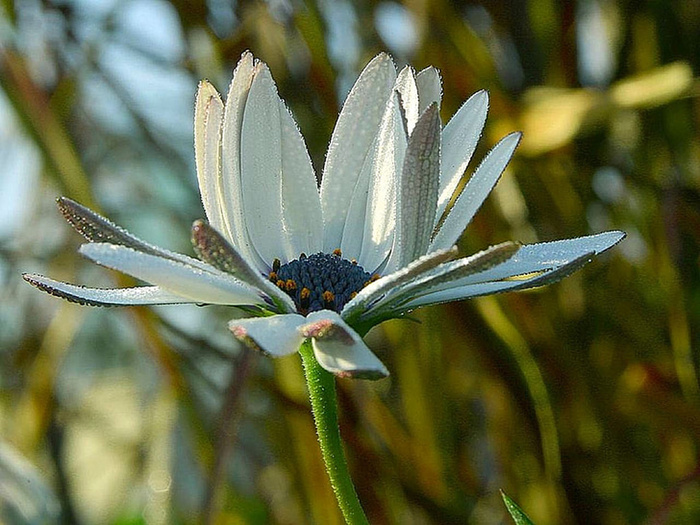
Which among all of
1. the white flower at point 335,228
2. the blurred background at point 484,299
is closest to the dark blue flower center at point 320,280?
the white flower at point 335,228

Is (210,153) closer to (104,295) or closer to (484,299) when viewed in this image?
(104,295)

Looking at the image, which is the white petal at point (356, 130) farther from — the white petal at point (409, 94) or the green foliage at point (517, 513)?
the green foliage at point (517, 513)

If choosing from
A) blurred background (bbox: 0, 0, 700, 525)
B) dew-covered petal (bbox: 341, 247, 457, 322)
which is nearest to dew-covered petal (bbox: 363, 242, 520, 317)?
dew-covered petal (bbox: 341, 247, 457, 322)

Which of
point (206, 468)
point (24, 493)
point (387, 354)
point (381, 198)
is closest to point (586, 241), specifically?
point (381, 198)

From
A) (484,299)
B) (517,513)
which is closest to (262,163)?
(517,513)

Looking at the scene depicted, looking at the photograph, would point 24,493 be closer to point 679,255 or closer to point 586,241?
point 586,241
